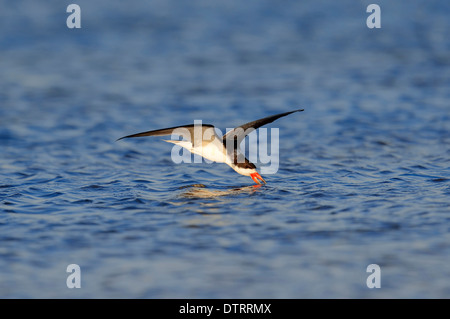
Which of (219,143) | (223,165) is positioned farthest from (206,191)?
(223,165)

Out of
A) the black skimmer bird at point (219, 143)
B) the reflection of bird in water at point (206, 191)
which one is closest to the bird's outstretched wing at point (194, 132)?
the black skimmer bird at point (219, 143)

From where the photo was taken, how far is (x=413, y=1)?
2427cm

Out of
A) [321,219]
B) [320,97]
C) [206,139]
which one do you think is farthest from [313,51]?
[321,219]

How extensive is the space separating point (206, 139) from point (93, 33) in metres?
12.5

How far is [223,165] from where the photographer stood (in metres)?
11.2

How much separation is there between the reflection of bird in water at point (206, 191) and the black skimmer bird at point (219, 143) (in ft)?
0.99

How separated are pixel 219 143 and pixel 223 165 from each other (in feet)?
6.12

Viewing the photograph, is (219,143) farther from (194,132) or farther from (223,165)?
(223,165)

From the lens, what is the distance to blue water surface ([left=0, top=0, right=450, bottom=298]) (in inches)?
260

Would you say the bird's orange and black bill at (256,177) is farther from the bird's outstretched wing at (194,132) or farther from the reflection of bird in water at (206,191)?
the bird's outstretched wing at (194,132)

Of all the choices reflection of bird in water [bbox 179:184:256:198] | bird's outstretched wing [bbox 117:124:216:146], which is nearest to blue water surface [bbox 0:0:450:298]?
reflection of bird in water [bbox 179:184:256:198]

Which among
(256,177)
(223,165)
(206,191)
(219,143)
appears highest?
(223,165)

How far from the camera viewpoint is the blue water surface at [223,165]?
661 centimetres
